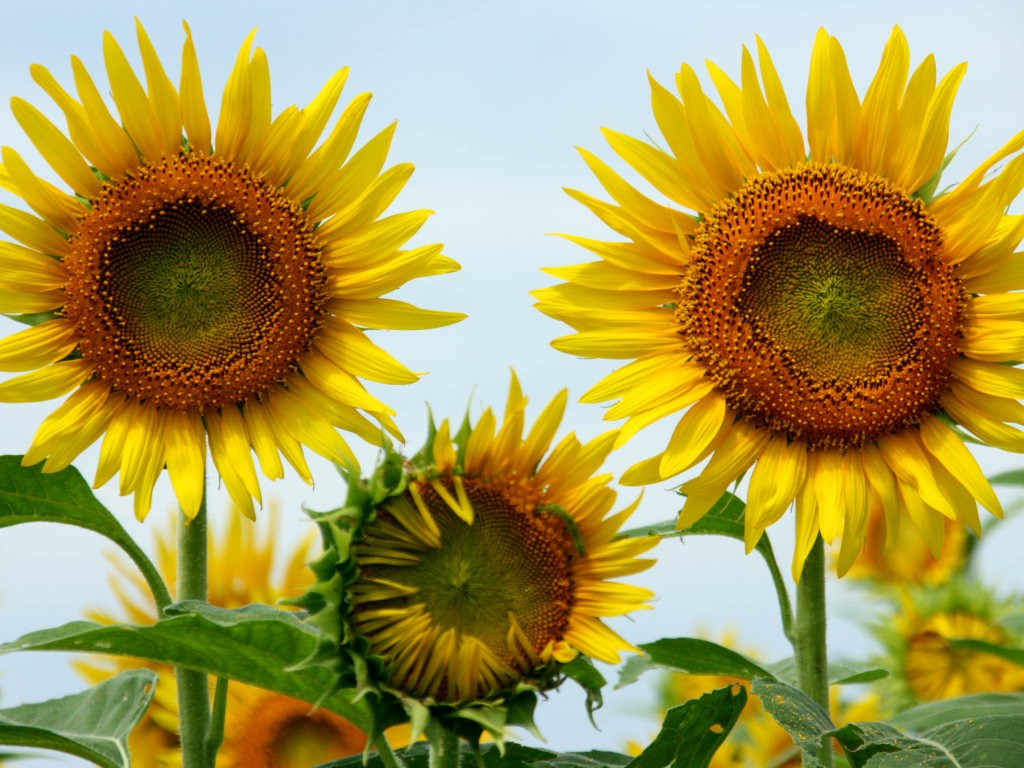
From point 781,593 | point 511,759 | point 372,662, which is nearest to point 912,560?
point 781,593

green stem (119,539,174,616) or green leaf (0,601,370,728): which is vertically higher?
green stem (119,539,174,616)

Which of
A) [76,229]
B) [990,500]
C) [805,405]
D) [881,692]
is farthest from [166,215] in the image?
[881,692]

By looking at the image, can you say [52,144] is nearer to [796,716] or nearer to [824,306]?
[824,306]

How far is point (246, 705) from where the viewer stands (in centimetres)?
388

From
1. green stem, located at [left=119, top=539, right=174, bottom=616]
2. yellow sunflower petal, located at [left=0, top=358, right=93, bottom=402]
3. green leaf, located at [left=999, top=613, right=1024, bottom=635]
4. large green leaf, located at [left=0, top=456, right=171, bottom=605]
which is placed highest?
green leaf, located at [left=999, top=613, right=1024, bottom=635]

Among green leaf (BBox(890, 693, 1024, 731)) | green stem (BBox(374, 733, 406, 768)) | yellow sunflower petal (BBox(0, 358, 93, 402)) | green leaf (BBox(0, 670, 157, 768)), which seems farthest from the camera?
green leaf (BBox(890, 693, 1024, 731))

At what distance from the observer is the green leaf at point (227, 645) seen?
2641 mm

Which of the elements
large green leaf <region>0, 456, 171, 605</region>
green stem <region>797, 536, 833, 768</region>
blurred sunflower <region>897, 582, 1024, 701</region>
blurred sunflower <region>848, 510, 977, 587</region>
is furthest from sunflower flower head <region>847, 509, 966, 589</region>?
large green leaf <region>0, 456, 171, 605</region>

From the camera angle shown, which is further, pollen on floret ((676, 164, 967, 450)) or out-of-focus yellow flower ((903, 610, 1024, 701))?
out-of-focus yellow flower ((903, 610, 1024, 701))

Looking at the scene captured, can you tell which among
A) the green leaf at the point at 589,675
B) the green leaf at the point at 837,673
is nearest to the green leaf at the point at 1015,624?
the green leaf at the point at 837,673

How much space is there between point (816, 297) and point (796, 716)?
103cm

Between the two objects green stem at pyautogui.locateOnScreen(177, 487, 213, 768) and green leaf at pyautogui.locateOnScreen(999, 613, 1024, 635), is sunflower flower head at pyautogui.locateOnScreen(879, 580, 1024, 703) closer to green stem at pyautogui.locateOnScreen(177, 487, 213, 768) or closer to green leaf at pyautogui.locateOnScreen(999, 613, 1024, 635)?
green leaf at pyautogui.locateOnScreen(999, 613, 1024, 635)

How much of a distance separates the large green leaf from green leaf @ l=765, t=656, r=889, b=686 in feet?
4.94

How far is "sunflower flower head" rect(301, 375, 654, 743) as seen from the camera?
7.96 ft
